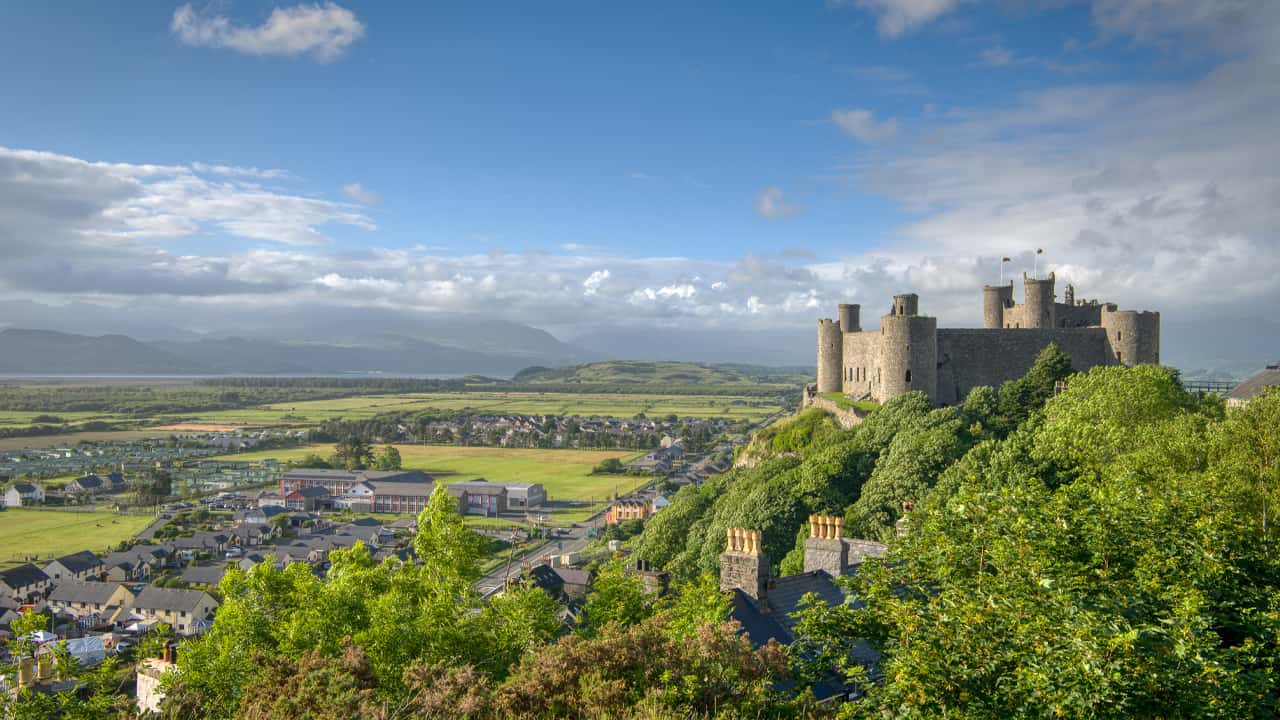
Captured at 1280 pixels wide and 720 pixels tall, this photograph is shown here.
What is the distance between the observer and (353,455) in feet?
395

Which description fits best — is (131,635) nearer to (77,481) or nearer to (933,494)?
(933,494)

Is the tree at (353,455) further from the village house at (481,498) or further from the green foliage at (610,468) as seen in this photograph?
the green foliage at (610,468)

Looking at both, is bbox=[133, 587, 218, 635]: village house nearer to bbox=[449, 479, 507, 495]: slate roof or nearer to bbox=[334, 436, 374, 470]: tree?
bbox=[449, 479, 507, 495]: slate roof

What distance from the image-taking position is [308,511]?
88438 mm

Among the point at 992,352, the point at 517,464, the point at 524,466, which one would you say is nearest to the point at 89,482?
the point at 517,464

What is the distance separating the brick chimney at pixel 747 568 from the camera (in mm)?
17453

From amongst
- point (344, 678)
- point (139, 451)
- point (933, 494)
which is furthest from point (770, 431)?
point (139, 451)

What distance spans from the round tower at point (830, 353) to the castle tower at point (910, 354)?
8101 mm

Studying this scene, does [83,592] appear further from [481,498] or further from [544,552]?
[481,498]

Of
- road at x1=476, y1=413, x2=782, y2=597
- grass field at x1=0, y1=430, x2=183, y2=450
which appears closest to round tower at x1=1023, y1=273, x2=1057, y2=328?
road at x1=476, y1=413, x2=782, y2=597

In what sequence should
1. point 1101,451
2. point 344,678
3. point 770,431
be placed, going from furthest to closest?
point 770,431
point 1101,451
point 344,678

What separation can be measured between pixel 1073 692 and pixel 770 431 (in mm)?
47056

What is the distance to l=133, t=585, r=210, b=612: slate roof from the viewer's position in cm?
4856

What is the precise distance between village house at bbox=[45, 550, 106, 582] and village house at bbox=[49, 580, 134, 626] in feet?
10.8
